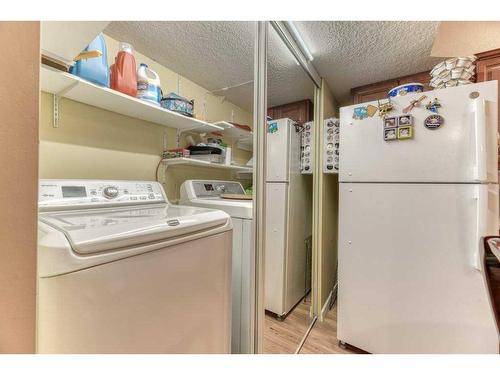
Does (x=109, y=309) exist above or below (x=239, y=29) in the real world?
below

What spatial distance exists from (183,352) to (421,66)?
8.89ft

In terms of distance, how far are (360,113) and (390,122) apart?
0.72 ft

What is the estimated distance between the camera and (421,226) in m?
1.37

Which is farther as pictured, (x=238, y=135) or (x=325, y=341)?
(x=238, y=135)

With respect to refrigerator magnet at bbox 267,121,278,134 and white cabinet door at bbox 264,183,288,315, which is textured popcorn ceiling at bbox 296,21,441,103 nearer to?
refrigerator magnet at bbox 267,121,278,134

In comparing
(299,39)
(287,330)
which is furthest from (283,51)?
(287,330)

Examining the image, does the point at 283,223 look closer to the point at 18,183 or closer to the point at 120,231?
the point at 120,231

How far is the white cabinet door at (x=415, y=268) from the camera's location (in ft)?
4.03

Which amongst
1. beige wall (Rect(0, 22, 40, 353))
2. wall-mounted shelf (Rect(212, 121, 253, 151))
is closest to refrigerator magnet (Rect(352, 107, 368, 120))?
wall-mounted shelf (Rect(212, 121, 253, 151))

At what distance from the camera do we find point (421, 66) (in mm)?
1883

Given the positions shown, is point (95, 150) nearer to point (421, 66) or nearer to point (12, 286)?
point (12, 286)

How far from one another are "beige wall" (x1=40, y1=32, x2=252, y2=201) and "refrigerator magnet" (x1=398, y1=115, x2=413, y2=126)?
162 cm

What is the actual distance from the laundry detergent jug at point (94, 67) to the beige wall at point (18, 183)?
798 mm
